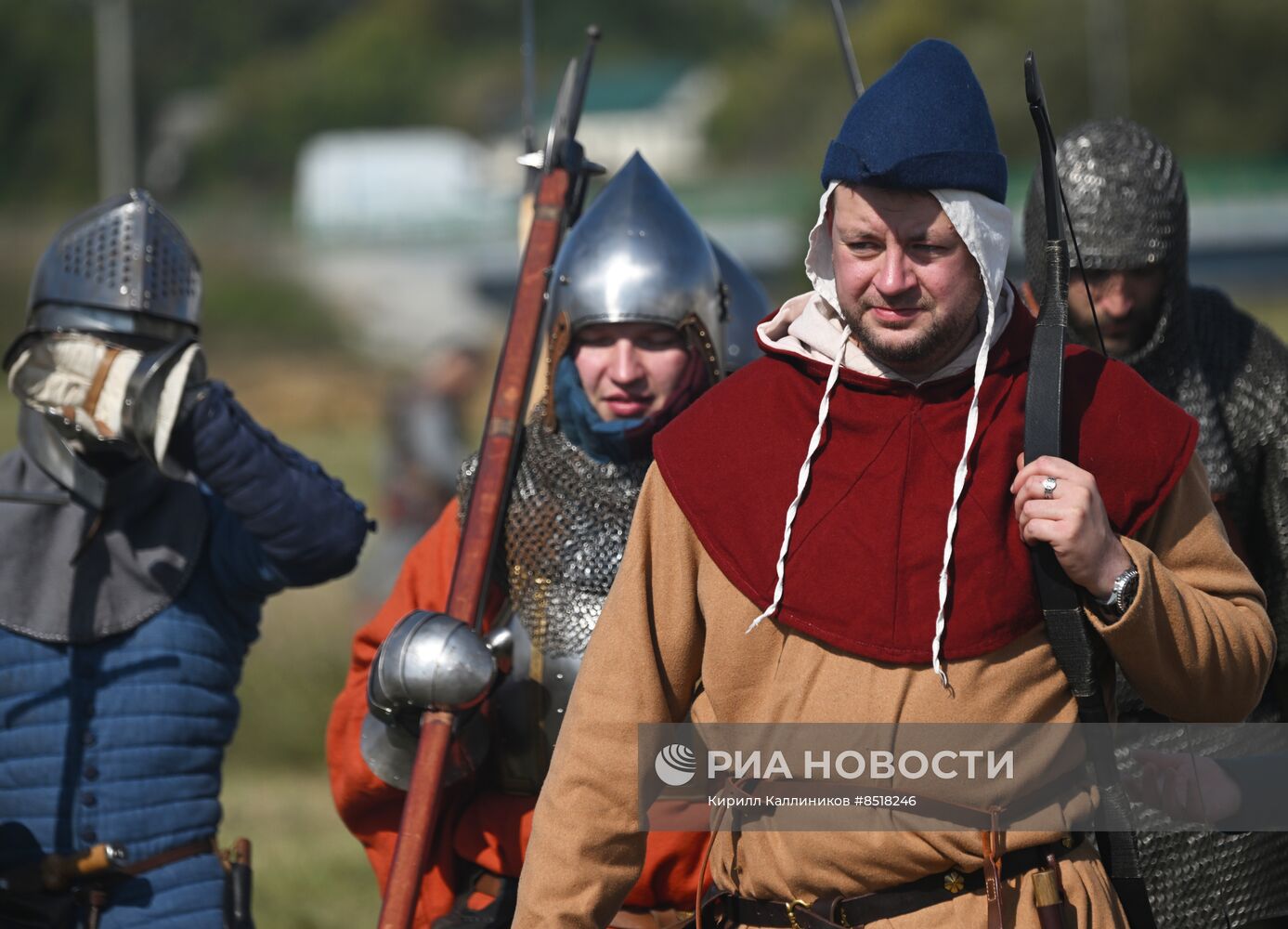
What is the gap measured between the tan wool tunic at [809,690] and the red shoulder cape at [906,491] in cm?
4

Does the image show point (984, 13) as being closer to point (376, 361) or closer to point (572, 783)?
point (376, 361)

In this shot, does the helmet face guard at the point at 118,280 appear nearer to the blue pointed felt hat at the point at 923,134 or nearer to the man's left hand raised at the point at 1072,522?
the blue pointed felt hat at the point at 923,134

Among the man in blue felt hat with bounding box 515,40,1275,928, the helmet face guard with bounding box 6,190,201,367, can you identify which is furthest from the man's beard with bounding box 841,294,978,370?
the helmet face guard with bounding box 6,190,201,367

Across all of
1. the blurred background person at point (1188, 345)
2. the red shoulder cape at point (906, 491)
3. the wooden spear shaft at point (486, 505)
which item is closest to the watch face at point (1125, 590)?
the red shoulder cape at point (906, 491)

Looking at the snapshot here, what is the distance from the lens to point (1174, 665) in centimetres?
276

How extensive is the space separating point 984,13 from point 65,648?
5445cm

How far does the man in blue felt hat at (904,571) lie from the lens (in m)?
2.78

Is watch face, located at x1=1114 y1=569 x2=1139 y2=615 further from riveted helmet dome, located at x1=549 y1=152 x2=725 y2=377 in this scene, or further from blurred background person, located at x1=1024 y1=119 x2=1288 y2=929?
riveted helmet dome, located at x1=549 y1=152 x2=725 y2=377

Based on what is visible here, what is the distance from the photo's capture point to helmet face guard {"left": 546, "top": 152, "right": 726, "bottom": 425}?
4109mm

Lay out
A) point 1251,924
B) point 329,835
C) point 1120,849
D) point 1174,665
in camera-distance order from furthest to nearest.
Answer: point 329,835
point 1251,924
point 1120,849
point 1174,665

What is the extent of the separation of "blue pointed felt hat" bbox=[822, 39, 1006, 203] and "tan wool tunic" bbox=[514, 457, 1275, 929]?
540 millimetres

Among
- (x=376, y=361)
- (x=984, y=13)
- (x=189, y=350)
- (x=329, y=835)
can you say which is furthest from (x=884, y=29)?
(x=189, y=350)

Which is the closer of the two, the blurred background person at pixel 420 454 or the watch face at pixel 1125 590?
the watch face at pixel 1125 590

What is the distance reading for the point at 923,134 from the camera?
9.12 ft
